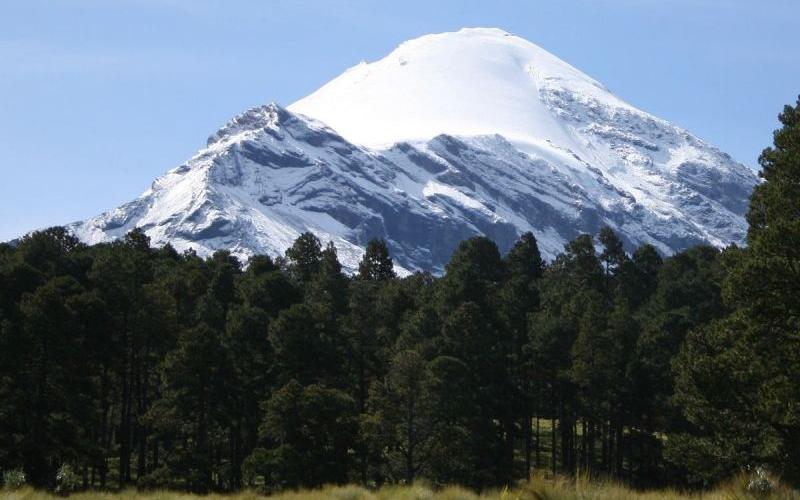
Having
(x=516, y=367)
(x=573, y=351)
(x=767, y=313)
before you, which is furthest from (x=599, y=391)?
(x=767, y=313)

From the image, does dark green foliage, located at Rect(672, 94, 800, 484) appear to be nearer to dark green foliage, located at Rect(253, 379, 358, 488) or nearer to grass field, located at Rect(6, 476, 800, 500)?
grass field, located at Rect(6, 476, 800, 500)

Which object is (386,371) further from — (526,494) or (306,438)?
(526,494)

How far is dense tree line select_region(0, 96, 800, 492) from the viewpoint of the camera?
Result: 1305 inches

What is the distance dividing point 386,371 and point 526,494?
5252cm

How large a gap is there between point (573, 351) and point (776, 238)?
37766 mm

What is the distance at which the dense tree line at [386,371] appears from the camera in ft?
109

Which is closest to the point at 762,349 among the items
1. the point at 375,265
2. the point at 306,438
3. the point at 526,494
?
the point at 526,494

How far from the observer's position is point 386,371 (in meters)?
68.9

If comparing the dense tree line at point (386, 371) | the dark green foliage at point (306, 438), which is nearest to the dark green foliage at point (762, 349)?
the dense tree line at point (386, 371)

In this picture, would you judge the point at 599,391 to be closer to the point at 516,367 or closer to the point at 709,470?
the point at 516,367

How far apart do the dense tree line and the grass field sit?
442 inches

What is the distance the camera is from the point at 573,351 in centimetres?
6419

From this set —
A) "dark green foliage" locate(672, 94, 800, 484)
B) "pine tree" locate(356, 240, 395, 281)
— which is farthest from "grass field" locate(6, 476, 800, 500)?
"pine tree" locate(356, 240, 395, 281)

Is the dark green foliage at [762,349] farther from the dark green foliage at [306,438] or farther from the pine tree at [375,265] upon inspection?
the pine tree at [375,265]
